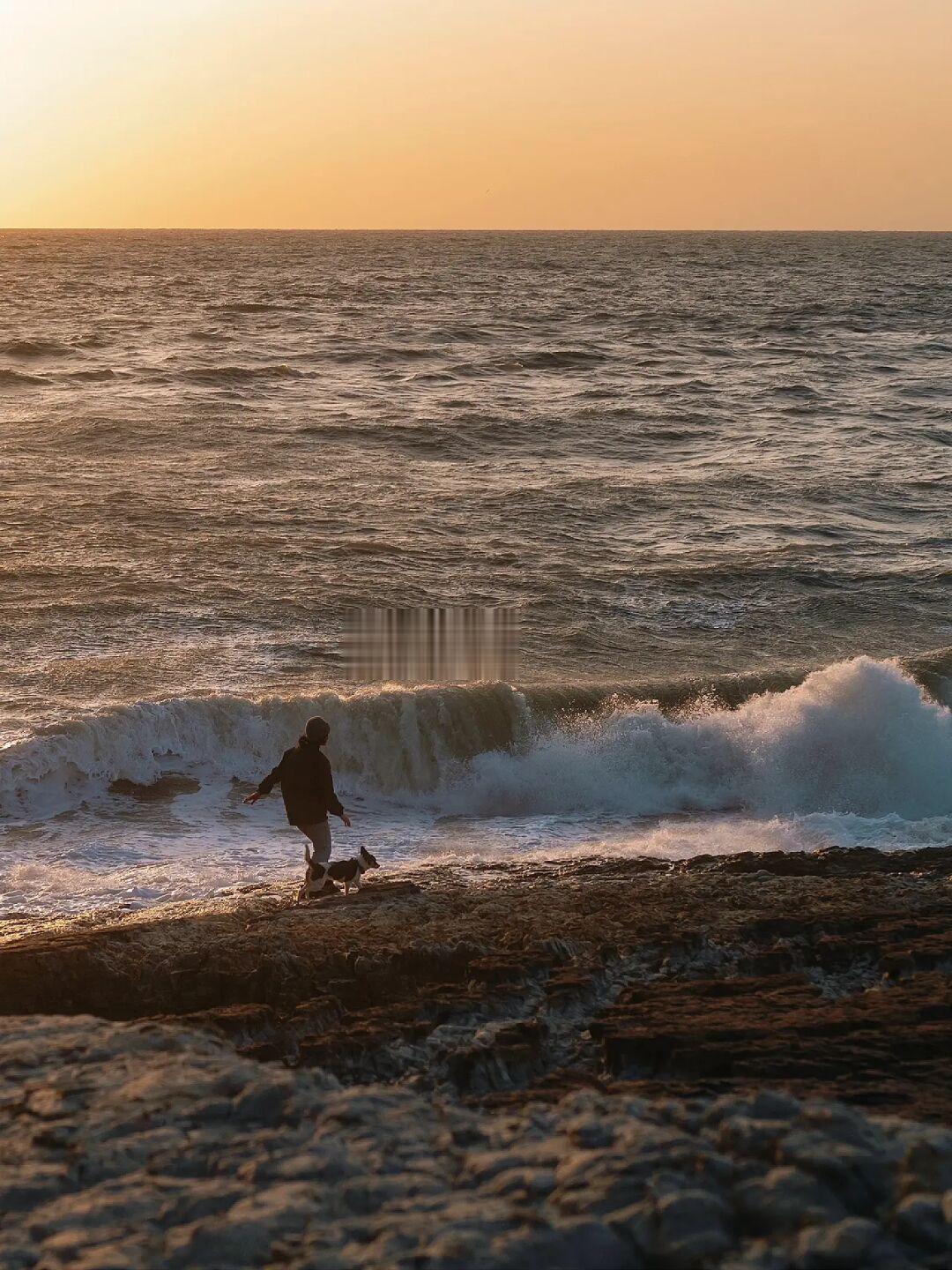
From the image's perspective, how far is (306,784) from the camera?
8.52 m

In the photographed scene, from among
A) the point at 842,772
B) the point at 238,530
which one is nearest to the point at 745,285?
the point at 238,530

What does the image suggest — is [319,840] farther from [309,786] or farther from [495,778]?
[495,778]

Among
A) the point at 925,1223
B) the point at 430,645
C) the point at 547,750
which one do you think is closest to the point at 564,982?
the point at 925,1223

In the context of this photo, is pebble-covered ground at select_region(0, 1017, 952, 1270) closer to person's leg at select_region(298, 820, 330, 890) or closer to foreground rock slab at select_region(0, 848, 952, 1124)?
foreground rock slab at select_region(0, 848, 952, 1124)

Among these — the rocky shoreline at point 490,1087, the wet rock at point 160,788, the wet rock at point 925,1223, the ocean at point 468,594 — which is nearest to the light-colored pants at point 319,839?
the ocean at point 468,594

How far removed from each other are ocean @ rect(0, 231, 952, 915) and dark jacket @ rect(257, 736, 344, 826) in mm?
1140

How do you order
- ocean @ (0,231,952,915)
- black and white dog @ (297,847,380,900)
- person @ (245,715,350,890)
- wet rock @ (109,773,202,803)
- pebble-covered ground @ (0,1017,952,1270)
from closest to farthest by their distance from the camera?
pebble-covered ground @ (0,1017,952,1270) < black and white dog @ (297,847,380,900) < person @ (245,715,350,890) < ocean @ (0,231,952,915) < wet rock @ (109,773,202,803)

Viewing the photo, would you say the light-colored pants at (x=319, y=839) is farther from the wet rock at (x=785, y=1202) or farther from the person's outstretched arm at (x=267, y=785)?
the wet rock at (x=785, y=1202)

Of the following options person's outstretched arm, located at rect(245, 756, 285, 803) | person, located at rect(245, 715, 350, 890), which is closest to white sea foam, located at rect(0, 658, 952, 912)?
person, located at rect(245, 715, 350, 890)

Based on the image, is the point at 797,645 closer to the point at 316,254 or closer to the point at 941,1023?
the point at 941,1023

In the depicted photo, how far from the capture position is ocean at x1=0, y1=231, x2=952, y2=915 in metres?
11.2

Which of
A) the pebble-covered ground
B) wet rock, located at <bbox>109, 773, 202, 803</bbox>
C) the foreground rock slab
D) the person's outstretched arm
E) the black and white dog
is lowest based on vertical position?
wet rock, located at <bbox>109, 773, 202, 803</bbox>

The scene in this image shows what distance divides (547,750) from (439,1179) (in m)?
8.52

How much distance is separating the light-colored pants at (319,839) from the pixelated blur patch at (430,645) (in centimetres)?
532
